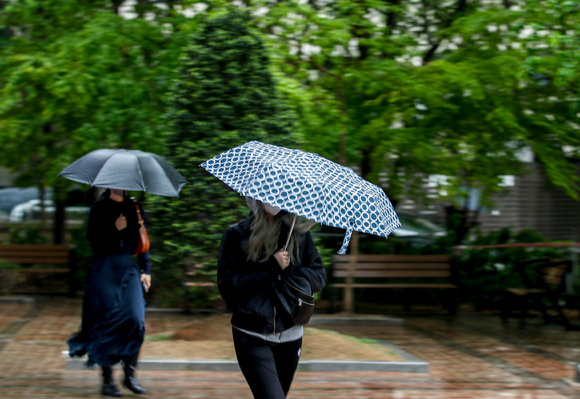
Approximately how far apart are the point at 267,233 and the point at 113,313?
8.17ft

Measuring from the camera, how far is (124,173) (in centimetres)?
513

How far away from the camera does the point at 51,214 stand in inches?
594

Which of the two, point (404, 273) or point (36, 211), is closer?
point (404, 273)

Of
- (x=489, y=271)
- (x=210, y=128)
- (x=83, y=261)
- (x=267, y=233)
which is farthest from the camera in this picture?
(x=83, y=261)

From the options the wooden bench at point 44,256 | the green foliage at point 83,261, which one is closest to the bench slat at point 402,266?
the green foliage at point 83,261

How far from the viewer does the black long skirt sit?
5.24 m

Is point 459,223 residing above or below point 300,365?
below

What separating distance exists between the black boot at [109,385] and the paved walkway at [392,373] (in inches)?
5.2

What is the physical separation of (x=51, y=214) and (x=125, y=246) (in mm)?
10638

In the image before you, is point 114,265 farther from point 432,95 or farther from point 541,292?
point 541,292

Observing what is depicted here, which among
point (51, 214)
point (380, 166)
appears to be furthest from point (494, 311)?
point (51, 214)

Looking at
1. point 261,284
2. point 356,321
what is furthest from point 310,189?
point 356,321

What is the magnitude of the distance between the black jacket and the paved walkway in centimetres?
255

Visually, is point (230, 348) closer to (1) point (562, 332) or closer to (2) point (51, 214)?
(1) point (562, 332)
